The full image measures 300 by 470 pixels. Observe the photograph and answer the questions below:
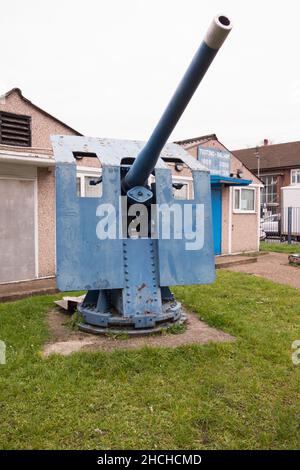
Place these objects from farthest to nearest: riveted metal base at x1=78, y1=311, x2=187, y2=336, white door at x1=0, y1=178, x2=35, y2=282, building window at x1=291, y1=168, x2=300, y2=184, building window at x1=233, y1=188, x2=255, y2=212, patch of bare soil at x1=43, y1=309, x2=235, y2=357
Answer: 1. building window at x1=291, y1=168, x2=300, y2=184
2. building window at x1=233, y1=188, x2=255, y2=212
3. white door at x1=0, y1=178, x2=35, y2=282
4. riveted metal base at x1=78, y1=311, x2=187, y2=336
5. patch of bare soil at x1=43, y1=309, x2=235, y2=357

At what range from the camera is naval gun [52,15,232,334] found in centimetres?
432

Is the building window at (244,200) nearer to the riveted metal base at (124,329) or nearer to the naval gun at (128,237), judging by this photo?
the naval gun at (128,237)

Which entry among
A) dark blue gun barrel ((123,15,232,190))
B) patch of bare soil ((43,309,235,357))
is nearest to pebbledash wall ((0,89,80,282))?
patch of bare soil ((43,309,235,357))

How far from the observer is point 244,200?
13.7 m

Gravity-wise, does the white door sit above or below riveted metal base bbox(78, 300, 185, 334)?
above

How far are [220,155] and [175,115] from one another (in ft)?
30.4

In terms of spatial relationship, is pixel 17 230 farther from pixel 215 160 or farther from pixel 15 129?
pixel 215 160

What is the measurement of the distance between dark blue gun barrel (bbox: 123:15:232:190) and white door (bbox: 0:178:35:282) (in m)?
3.76

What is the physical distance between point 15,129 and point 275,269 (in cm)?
719

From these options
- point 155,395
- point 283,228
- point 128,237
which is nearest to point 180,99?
point 128,237

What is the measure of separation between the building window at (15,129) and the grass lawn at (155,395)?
474 centimetres

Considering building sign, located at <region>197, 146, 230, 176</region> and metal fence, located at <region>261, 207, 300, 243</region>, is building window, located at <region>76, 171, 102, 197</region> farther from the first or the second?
Result: metal fence, located at <region>261, 207, 300, 243</region>

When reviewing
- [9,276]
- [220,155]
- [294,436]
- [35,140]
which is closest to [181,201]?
[294,436]
